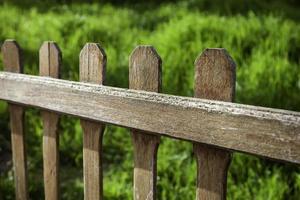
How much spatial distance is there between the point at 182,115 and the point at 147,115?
14cm

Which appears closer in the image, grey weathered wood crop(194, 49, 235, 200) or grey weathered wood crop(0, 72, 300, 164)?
grey weathered wood crop(0, 72, 300, 164)

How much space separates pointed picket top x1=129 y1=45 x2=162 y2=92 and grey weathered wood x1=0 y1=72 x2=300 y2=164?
0.03 metres

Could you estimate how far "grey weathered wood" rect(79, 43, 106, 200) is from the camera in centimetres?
165

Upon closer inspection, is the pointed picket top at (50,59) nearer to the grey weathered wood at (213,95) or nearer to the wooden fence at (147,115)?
the wooden fence at (147,115)

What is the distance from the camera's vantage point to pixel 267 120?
48.1 inches

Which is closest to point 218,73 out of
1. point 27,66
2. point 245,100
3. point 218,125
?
point 218,125

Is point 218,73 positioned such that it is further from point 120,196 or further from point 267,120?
point 120,196

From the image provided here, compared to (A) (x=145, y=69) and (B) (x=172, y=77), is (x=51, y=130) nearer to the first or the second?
(A) (x=145, y=69)

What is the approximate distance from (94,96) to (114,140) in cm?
166

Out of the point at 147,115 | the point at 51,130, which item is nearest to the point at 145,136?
the point at 147,115

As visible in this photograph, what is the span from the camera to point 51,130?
74.0 inches

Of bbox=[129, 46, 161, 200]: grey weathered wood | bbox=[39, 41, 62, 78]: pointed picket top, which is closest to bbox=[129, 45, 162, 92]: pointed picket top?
bbox=[129, 46, 161, 200]: grey weathered wood

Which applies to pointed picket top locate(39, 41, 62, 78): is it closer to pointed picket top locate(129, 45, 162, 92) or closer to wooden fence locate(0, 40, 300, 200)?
wooden fence locate(0, 40, 300, 200)

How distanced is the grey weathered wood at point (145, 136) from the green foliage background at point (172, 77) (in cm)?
109
